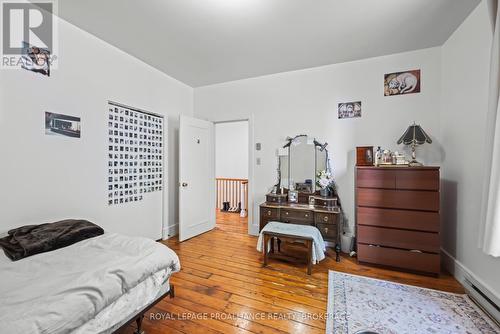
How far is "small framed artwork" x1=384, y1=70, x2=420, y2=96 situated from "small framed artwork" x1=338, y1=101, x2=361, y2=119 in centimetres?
37

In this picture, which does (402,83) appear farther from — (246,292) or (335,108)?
(246,292)

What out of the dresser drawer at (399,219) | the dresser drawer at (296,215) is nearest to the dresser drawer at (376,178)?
the dresser drawer at (399,219)

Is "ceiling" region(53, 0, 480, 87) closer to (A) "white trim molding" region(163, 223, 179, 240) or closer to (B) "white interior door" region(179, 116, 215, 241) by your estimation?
(B) "white interior door" region(179, 116, 215, 241)

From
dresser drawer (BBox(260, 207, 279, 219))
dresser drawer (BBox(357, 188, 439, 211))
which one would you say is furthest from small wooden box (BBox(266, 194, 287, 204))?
dresser drawer (BBox(357, 188, 439, 211))

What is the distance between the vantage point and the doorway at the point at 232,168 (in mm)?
5516

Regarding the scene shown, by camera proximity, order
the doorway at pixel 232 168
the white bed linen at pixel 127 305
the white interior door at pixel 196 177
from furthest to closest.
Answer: the doorway at pixel 232 168, the white interior door at pixel 196 177, the white bed linen at pixel 127 305

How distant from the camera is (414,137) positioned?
96.7 inches

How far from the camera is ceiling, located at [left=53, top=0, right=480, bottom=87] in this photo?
1.90m

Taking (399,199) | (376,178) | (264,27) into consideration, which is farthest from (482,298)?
(264,27)

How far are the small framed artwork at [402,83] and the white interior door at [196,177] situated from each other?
2.77 meters

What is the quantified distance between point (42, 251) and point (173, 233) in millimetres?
2082

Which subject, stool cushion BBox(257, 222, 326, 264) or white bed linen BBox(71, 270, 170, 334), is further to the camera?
stool cushion BBox(257, 222, 326, 264)

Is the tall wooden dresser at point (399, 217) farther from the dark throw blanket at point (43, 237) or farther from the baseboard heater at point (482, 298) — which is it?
the dark throw blanket at point (43, 237)

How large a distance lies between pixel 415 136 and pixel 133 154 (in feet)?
11.8
